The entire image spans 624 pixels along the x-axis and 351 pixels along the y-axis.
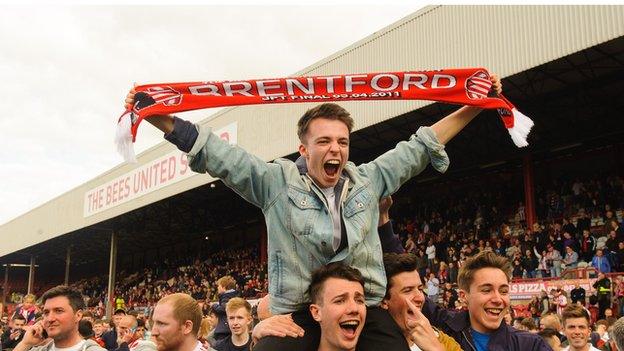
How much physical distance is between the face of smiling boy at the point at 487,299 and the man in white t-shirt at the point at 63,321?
3046mm

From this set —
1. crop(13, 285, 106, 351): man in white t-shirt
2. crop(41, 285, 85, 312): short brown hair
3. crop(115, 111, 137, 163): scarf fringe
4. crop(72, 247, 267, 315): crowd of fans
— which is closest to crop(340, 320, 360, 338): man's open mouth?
crop(115, 111, 137, 163): scarf fringe

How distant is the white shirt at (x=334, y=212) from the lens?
322cm

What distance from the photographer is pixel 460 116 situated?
3.80m

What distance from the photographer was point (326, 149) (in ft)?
10.6

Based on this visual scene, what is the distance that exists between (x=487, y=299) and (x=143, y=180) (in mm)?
22341

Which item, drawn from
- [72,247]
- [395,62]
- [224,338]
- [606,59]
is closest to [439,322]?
[224,338]

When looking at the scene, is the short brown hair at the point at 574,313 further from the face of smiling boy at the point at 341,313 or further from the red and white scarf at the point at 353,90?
the face of smiling boy at the point at 341,313

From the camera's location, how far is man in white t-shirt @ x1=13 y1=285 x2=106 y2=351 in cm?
513

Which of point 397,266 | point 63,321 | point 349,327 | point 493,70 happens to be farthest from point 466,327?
point 493,70

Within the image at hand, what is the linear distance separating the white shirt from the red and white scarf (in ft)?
2.35

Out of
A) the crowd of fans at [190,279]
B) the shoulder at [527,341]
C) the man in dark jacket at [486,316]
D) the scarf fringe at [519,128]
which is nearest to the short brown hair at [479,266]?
the man in dark jacket at [486,316]

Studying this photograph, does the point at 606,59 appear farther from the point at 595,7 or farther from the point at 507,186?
the point at 507,186

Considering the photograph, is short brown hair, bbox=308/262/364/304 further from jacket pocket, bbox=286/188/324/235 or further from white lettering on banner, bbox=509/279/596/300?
white lettering on banner, bbox=509/279/596/300

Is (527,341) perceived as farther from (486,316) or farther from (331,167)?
(331,167)
